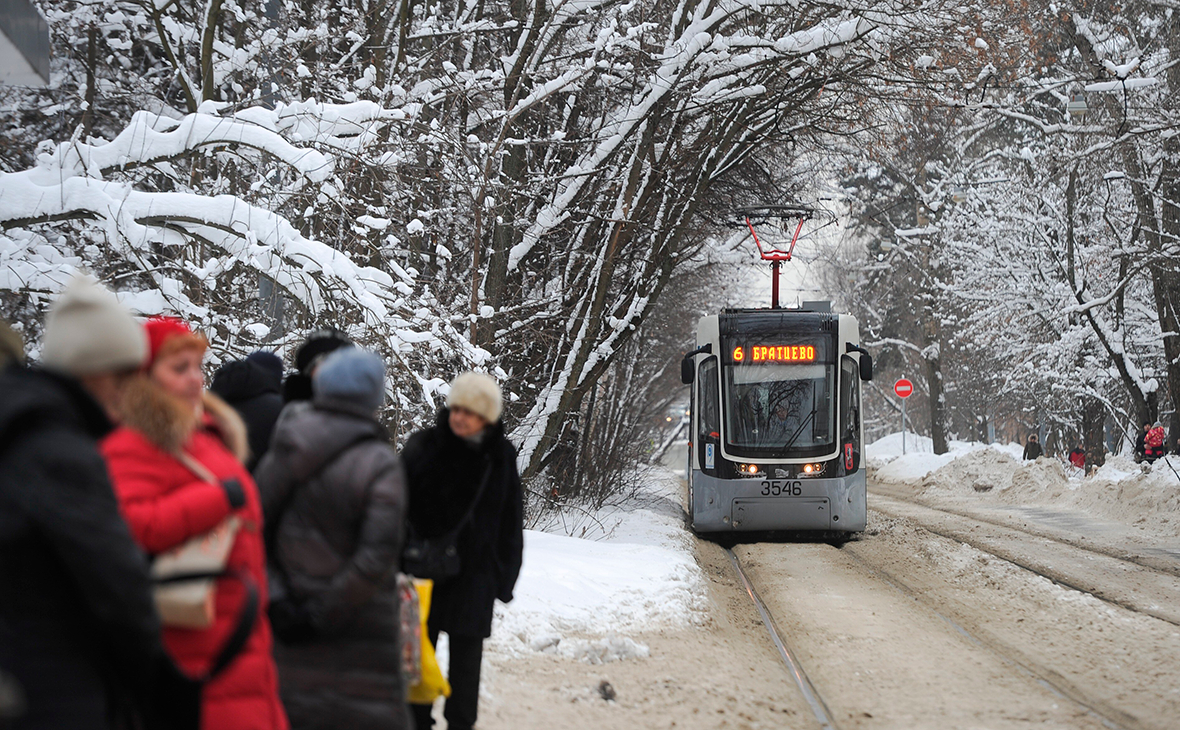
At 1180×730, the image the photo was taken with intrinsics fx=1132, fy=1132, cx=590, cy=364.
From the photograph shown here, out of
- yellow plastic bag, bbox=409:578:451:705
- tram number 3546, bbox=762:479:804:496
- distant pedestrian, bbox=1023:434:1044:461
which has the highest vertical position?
yellow plastic bag, bbox=409:578:451:705

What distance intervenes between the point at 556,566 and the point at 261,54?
22.7 ft

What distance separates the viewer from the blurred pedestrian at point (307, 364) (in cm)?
449

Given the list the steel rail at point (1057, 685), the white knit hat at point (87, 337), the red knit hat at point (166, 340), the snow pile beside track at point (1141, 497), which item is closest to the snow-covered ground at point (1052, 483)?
the snow pile beside track at point (1141, 497)

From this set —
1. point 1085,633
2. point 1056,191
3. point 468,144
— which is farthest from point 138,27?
point 1056,191

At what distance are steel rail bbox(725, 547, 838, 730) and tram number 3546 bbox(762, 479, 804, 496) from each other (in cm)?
333

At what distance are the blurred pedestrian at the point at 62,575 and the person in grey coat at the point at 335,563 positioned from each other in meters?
0.87

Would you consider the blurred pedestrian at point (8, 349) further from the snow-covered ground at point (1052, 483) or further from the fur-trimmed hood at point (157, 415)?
the snow-covered ground at point (1052, 483)

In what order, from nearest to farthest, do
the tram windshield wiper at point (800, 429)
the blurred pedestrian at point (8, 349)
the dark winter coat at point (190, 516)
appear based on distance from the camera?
the blurred pedestrian at point (8, 349) < the dark winter coat at point (190, 516) < the tram windshield wiper at point (800, 429)

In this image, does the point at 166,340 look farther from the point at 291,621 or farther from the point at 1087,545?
the point at 1087,545

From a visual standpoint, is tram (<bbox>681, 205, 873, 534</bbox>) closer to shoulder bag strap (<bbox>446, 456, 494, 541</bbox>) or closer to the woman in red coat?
shoulder bag strap (<bbox>446, 456, 494, 541</bbox>)

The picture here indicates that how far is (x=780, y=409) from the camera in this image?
48.4 ft

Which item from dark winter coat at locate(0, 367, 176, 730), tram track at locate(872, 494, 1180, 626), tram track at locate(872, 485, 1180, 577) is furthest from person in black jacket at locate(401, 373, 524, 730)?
tram track at locate(872, 485, 1180, 577)

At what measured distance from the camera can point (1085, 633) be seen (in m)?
8.45

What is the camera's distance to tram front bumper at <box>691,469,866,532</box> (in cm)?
1433
